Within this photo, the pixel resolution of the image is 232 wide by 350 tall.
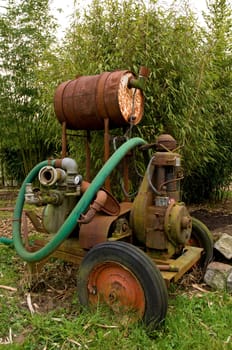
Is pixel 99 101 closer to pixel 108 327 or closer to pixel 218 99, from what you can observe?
pixel 108 327

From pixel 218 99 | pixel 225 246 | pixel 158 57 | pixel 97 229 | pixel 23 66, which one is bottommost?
pixel 225 246

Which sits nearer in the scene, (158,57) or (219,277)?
(219,277)

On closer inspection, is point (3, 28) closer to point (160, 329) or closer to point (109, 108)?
point (109, 108)

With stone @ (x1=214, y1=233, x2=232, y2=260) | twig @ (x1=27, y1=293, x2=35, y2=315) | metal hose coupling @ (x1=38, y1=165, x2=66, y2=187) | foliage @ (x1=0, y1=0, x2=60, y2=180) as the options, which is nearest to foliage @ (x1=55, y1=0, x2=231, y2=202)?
stone @ (x1=214, y1=233, x2=232, y2=260)

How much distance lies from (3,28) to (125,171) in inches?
170

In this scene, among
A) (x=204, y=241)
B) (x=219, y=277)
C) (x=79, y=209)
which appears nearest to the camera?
(x=79, y=209)

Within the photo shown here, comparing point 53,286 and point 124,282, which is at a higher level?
point 124,282

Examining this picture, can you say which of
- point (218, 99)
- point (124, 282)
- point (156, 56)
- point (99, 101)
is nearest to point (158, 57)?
point (156, 56)

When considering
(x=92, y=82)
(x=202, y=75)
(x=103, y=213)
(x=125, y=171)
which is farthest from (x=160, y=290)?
(x=202, y=75)

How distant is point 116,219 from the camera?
2.28m

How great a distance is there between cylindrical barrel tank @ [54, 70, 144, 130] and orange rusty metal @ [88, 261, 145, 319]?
3.61ft

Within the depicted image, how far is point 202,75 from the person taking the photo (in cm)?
341

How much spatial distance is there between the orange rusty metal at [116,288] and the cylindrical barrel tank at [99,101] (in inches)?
43.3

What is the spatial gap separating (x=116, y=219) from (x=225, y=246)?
3.34 feet
